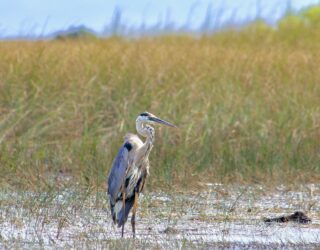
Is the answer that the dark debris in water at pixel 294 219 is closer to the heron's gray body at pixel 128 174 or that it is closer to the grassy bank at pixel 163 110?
the heron's gray body at pixel 128 174

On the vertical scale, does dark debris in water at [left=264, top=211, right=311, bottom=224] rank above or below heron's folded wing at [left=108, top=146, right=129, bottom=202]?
below

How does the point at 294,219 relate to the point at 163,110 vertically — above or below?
below

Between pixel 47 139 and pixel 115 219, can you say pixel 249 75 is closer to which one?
pixel 47 139

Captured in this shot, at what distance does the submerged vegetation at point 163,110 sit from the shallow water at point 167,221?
1.61ft

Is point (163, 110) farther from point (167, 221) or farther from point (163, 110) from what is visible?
point (167, 221)

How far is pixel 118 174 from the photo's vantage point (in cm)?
645

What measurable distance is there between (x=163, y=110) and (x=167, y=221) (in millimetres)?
A: 3440

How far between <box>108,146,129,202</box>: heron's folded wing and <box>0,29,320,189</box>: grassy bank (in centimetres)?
66

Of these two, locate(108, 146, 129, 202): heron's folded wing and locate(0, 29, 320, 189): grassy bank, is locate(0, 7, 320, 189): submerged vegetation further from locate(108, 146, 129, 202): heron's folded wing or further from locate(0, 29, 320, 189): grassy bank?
locate(108, 146, 129, 202): heron's folded wing

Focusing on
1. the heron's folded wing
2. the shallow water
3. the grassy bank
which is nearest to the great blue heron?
the heron's folded wing

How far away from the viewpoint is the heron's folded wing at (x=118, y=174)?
6.34 meters

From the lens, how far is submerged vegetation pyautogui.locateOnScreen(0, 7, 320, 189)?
27.6 ft

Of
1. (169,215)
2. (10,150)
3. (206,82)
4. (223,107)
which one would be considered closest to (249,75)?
(206,82)

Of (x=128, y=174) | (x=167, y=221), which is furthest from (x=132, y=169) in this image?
(x=167, y=221)
